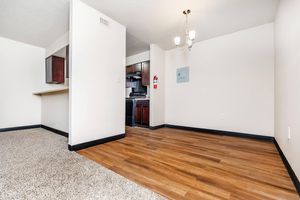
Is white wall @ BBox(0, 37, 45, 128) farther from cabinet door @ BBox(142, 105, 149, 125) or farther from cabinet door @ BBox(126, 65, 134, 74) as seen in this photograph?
cabinet door @ BBox(142, 105, 149, 125)

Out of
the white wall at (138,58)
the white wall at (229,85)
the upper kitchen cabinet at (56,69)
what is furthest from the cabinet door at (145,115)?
the upper kitchen cabinet at (56,69)

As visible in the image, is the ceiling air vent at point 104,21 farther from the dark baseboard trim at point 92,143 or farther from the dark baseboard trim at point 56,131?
the dark baseboard trim at point 56,131

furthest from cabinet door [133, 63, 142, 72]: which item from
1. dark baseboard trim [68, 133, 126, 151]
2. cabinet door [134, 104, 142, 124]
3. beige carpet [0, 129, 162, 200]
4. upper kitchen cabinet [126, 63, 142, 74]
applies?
beige carpet [0, 129, 162, 200]

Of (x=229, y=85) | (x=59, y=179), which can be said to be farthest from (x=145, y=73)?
(x=59, y=179)

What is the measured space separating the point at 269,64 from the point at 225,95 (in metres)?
0.99

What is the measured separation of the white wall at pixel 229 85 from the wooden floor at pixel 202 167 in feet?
2.23

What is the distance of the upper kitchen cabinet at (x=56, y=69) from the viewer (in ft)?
11.9

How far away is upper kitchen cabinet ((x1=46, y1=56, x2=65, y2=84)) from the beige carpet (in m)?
2.15

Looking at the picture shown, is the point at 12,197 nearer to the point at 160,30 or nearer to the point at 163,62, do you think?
the point at 160,30

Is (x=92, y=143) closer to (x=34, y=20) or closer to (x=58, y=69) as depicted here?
(x=58, y=69)

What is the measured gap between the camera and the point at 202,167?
1.66 meters

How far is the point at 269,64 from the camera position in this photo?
2.75 metres

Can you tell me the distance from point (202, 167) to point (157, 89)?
262cm

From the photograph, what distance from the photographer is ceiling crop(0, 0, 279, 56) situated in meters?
2.26
